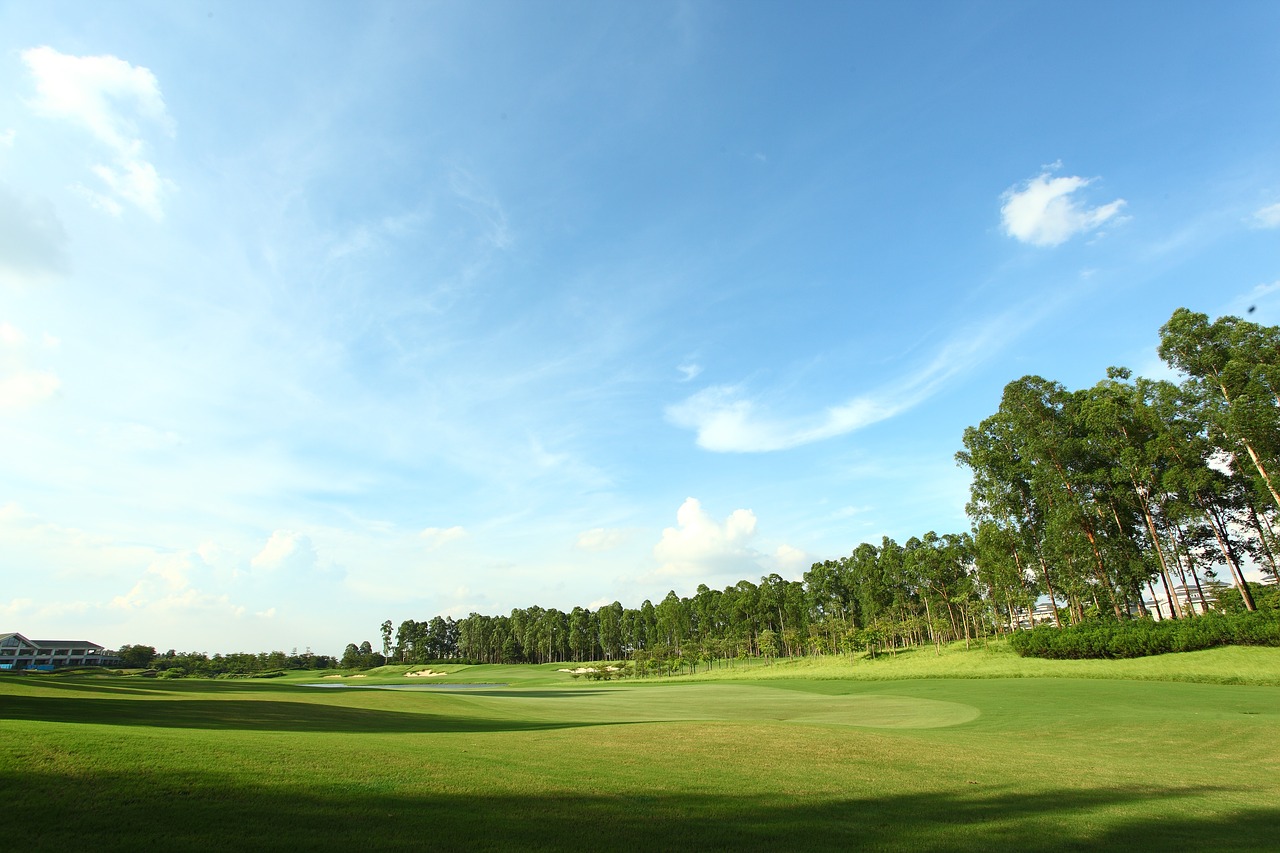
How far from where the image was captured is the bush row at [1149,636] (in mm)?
41938

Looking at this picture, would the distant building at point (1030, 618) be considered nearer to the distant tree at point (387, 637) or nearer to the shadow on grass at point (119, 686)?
the shadow on grass at point (119, 686)

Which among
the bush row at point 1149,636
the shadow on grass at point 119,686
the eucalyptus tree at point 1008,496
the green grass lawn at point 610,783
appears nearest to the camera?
the green grass lawn at point 610,783

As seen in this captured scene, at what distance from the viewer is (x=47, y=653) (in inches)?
6309

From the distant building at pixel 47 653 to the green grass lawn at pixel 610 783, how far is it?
605 feet

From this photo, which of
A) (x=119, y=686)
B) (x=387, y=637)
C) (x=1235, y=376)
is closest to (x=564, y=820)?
(x=119, y=686)

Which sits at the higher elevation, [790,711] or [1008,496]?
[1008,496]

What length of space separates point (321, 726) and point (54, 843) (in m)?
12.9

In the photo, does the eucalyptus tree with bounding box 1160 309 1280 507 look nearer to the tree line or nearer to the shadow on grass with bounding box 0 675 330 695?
the tree line

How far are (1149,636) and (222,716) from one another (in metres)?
60.1

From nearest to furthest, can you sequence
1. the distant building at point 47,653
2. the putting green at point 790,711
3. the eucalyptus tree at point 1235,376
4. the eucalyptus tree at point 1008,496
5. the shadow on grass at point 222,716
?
the shadow on grass at point 222,716 < the putting green at point 790,711 < the eucalyptus tree at point 1235,376 < the eucalyptus tree at point 1008,496 < the distant building at point 47,653

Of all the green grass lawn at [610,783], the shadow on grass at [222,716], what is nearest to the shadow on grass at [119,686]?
the shadow on grass at [222,716]

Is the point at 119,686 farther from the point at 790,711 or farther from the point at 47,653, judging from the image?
the point at 47,653

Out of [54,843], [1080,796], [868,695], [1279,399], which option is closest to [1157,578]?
[1279,399]

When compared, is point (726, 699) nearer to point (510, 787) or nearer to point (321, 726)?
point (321, 726)
